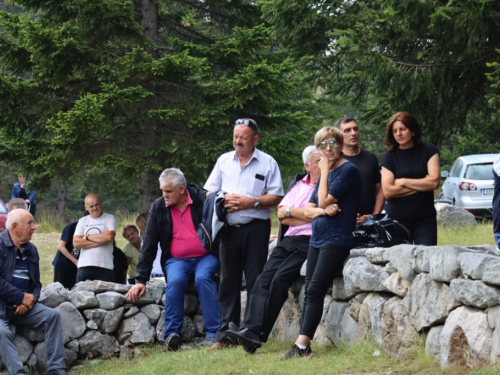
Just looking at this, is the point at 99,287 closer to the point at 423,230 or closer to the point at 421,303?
the point at 423,230

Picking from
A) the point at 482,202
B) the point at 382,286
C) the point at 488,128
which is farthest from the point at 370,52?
the point at 488,128

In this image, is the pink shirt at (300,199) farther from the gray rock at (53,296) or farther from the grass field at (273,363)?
the gray rock at (53,296)

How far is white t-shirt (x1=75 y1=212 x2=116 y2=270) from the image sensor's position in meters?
8.55

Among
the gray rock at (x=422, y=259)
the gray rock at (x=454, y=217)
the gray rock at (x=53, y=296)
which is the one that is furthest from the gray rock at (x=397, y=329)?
the gray rock at (x=454, y=217)

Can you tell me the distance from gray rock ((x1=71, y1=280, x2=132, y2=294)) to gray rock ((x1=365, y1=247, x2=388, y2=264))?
9.65 feet

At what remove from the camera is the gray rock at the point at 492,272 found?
4.73 metres

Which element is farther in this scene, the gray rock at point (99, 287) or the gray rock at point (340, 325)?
the gray rock at point (99, 287)

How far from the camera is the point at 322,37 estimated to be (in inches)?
395

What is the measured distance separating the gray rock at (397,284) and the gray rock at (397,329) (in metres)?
0.07

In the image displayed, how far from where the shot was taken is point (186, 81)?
1161cm

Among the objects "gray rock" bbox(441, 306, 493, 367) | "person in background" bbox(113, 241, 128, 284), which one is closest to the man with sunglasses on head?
"person in background" bbox(113, 241, 128, 284)

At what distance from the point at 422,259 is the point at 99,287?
376cm

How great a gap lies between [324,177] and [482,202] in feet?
37.5

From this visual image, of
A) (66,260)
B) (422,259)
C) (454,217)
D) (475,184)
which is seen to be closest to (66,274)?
(66,260)
